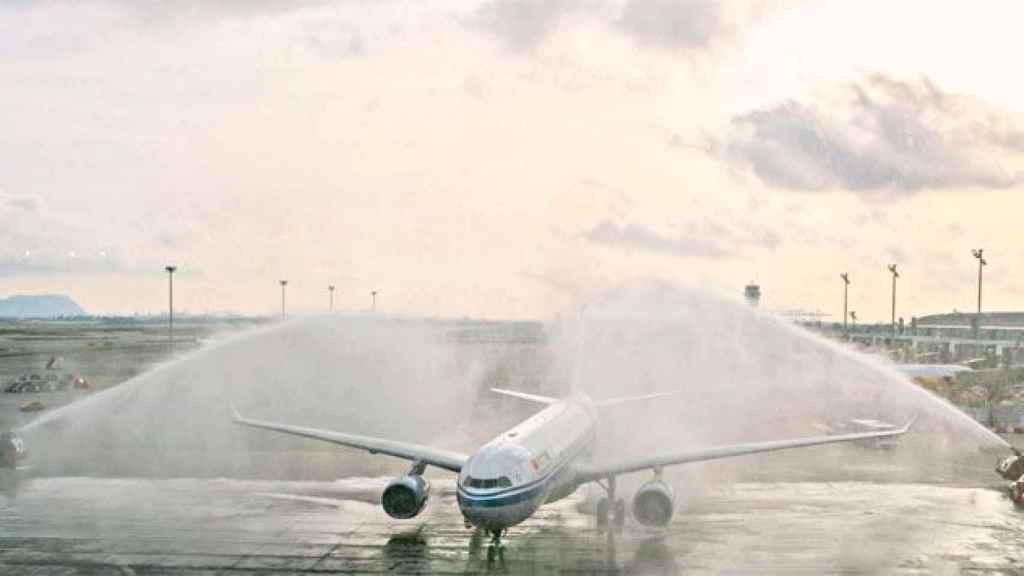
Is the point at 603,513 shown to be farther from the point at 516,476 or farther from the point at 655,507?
the point at 516,476

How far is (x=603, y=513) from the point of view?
43094 mm

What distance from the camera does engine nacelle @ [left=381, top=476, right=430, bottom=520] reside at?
41250 mm

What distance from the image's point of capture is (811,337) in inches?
2516

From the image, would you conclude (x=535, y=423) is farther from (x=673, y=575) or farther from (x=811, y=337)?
(x=811, y=337)

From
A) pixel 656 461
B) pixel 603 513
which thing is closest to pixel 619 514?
pixel 603 513

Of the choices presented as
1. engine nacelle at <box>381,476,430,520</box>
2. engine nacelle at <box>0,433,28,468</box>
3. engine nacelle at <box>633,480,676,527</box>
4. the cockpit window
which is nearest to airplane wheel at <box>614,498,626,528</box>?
engine nacelle at <box>633,480,676,527</box>

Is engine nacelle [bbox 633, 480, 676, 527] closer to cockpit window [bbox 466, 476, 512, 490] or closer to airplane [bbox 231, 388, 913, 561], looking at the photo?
airplane [bbox 231, 388, 913, 561]

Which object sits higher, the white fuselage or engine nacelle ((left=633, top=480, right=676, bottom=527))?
the white fuselage

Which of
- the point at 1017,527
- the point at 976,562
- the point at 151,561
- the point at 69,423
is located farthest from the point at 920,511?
the point at 69,423

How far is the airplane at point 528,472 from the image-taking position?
36.6 m

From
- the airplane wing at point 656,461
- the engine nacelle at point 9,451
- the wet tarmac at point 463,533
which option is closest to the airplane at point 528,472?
the airplane wing at point 656,461

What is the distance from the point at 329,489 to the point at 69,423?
3669cm

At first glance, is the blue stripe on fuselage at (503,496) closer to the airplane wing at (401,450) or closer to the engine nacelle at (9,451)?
the airplane wing at (401,450)

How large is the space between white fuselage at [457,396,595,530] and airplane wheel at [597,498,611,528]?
149cm
